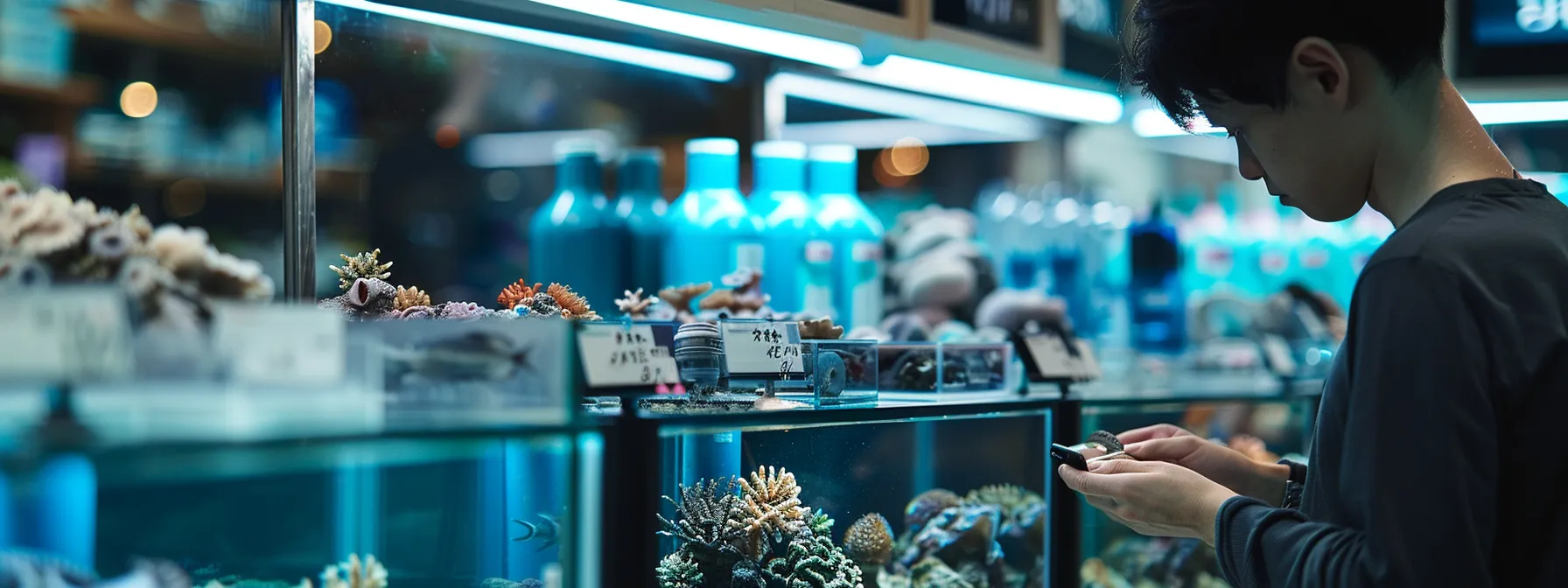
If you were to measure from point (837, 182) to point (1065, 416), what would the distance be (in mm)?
772

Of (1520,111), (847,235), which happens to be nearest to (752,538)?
(847,235)

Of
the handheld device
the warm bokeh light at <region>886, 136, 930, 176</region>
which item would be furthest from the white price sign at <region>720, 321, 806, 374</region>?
the warm bokeh light at <region>886, 136, 930, 176</region>

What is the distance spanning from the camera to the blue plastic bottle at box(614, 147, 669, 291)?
224cm

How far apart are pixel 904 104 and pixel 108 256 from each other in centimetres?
218

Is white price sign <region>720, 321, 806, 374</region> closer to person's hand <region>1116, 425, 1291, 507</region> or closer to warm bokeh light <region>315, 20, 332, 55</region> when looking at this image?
→ person's hand <region>1116, 425, 1291, 507</region>

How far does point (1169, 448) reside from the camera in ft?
5.07

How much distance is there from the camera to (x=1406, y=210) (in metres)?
1.16

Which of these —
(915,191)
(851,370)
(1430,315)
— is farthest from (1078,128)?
(1430,315)

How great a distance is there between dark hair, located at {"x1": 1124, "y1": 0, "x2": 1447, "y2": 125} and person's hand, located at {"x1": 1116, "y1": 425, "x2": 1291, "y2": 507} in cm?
50

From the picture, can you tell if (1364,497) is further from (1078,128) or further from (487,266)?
(1078,128)

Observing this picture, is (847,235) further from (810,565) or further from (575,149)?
(810,565)

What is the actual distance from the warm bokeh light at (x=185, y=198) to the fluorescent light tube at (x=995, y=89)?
1690 mm

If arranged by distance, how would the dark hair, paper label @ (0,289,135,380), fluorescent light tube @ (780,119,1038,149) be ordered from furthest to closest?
fluorescent light tube @ (780,119,1038,149) → the dark hair → paper label @ (0,289,135,380)

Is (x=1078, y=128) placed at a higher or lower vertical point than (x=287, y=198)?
higher
